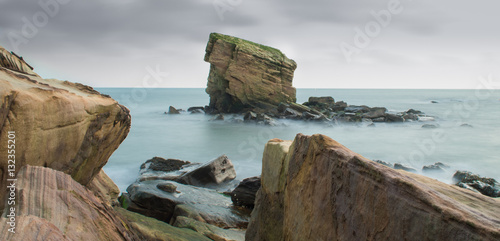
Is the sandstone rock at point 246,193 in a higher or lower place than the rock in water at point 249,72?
lower

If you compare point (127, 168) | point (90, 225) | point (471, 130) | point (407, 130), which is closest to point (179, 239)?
point (90, 225)

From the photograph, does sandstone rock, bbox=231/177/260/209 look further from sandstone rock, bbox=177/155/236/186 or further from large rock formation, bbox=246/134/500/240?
large rock formation, bbox=246/134/500/240

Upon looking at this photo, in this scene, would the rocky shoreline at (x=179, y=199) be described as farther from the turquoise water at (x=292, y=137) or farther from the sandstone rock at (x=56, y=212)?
the turquoise water at (x=292, y=137)

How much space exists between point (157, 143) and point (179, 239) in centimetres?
1894

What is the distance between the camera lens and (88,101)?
5.00m

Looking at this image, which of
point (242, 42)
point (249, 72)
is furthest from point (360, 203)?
point (242, 42)

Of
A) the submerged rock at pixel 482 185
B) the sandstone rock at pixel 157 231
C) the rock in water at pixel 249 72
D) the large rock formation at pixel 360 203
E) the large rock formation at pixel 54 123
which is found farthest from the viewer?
the rock in water at pixel 249 72

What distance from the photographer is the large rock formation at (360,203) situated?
2455 mm

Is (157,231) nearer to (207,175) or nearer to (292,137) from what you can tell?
(207,175)

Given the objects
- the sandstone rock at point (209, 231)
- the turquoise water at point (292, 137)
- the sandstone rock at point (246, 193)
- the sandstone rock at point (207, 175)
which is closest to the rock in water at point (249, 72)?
the turquoise water at point (292, 137)

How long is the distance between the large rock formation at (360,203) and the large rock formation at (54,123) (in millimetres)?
2737

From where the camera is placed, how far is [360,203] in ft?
10.3

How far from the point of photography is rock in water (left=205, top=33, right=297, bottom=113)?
34375mm

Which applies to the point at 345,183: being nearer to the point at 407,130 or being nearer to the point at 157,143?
the point at 157,143
